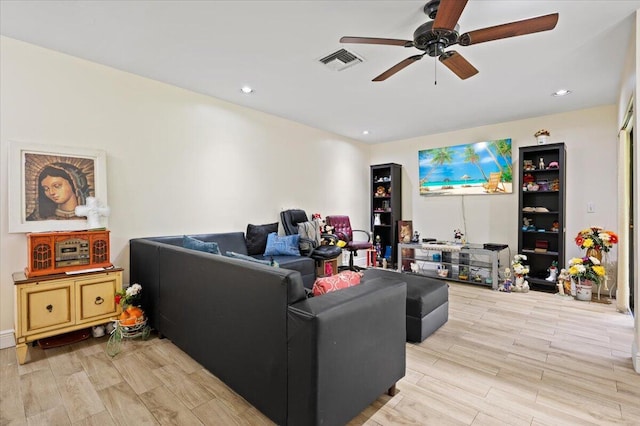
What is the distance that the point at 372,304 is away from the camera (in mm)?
1685

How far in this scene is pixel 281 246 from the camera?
4242mm

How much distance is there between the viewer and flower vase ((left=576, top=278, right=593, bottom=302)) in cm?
393

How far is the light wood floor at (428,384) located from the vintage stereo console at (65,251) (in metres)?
0.69

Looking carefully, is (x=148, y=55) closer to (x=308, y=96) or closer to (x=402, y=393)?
(x=308, y=96)

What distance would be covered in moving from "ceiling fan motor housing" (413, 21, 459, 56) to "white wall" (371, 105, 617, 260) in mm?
3506

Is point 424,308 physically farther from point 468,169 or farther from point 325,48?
point 468,169

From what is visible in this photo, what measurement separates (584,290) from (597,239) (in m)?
0.68

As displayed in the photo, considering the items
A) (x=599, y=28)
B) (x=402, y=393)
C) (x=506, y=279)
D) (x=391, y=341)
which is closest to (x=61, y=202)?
(x=391, y=341)

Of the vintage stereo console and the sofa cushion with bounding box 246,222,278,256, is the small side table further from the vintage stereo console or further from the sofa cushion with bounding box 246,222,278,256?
the vintage stereo console

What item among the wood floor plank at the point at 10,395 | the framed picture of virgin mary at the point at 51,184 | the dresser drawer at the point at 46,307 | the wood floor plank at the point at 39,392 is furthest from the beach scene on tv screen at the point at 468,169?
the wood floor plank at the point at 10,395

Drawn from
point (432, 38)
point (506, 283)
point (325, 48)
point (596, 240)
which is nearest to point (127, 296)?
point (325, 48)

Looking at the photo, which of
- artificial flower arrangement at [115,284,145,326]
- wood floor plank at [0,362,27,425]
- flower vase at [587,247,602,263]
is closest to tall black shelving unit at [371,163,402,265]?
flower vase at [587,247,602,263]

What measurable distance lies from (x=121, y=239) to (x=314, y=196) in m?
Result: 3.11

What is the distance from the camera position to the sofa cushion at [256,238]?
427 cm
